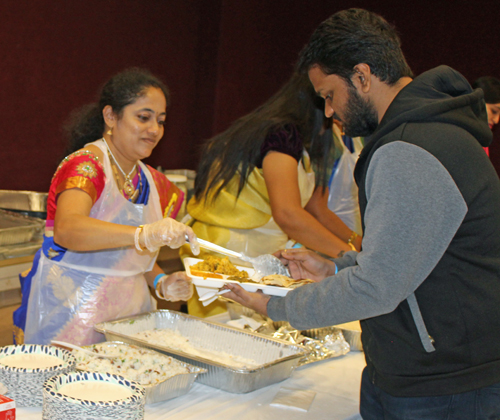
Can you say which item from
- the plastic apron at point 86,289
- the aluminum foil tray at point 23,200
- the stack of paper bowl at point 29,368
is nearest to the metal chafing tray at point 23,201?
the aluminum foil tray at point 23,200

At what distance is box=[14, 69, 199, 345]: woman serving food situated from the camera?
1406 mm

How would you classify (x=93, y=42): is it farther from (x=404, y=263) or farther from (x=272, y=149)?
(x=404, y=263)

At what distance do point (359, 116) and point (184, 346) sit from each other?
0.80m

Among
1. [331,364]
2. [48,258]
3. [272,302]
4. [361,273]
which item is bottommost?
[331,364]

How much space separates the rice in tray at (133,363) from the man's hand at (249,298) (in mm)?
214

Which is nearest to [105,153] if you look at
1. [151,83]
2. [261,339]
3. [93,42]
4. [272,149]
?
[151,83]

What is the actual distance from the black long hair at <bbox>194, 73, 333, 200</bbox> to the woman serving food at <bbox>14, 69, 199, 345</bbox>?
11.7 inches

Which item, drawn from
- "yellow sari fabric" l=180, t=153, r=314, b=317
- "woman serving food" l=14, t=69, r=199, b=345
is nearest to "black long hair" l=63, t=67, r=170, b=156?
"woman serving food" l=14, t=69, r=199, b=345

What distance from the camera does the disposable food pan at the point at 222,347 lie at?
3.92 feet

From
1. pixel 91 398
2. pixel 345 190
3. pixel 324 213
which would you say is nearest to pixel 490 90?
pixel 345 190

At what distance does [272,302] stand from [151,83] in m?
0.95

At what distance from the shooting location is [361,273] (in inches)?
36.8

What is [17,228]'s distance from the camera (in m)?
2.37

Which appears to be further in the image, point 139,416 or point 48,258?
point 48,258
